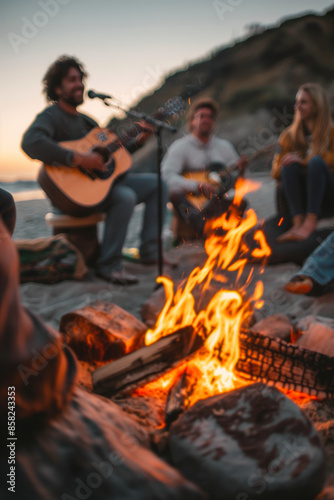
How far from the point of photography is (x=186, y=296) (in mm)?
2090

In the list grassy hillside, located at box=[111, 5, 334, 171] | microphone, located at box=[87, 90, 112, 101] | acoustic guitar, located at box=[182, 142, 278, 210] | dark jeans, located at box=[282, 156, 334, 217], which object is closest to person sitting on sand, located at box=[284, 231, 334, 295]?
dark jeans, located at box=[282, 156, 334, 217]

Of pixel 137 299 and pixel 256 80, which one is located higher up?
pixel 256 80

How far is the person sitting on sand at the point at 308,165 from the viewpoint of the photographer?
338cm

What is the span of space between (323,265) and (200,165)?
235 cm

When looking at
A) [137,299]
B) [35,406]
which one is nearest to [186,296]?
[137,299]

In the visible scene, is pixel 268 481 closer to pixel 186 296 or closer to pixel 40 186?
pixel 186 296

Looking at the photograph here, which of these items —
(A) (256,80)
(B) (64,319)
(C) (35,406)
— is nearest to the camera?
(C) (35,406)

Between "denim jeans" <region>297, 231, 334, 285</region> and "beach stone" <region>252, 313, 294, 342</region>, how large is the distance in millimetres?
757

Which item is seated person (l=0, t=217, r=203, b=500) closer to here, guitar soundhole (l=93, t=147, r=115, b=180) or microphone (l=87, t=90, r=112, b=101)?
microphone (l=87, t=90, r=112, b=101)

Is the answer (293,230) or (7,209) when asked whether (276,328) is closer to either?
(7,209)

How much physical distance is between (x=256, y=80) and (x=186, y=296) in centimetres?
2041

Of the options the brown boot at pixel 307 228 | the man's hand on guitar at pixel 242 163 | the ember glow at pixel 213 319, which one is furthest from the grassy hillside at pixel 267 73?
the ember glow at pixel 213 319

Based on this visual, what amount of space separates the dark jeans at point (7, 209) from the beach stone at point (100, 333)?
2.23 ft

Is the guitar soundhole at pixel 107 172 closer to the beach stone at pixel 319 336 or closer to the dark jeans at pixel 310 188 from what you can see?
the dark jeans at pixel 310 188
